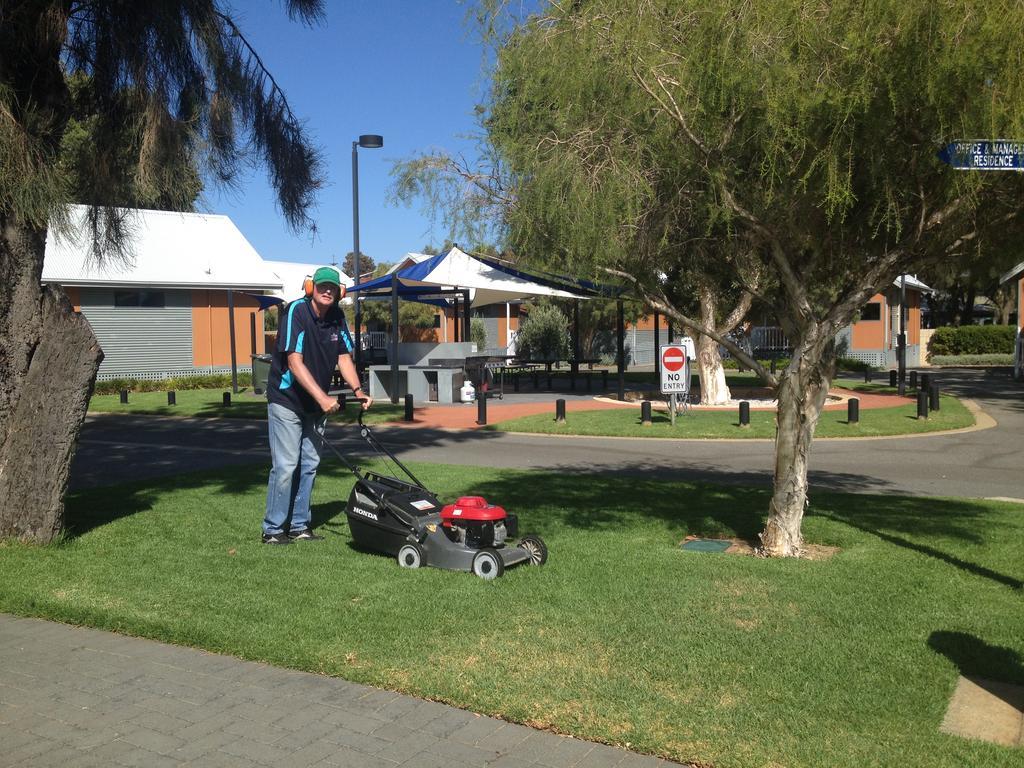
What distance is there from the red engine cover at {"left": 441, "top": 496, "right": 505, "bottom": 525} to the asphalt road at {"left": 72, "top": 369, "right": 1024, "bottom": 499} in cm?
580

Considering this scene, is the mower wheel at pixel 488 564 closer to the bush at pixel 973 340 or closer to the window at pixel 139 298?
the window at pixel 139 298

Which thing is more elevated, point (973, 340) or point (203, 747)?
point (973, 340)

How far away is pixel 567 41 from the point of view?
6.98 meters

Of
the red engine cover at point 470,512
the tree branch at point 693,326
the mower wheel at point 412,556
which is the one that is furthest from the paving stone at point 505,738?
the tree branch at point 693,326

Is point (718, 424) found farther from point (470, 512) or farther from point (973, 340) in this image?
point (973, 340)

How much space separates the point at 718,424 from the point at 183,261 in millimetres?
24669

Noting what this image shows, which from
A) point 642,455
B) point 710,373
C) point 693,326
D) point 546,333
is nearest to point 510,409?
point 710,373

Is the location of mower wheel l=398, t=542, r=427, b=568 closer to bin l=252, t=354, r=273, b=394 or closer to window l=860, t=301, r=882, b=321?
bin l=252, t=354, r=273, b=394

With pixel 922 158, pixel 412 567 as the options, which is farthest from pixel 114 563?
pixel 922 158

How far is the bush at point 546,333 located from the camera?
4250 cm

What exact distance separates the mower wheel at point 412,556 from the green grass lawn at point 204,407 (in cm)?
1347

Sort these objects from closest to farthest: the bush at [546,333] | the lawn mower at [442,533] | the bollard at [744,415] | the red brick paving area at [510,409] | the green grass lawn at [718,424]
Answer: the lawn mower at [442,533] < the green grass lawn at [718,424] < the bollard at [744,415] < the red brick paving area at [510,409] < the bush at [546,333]

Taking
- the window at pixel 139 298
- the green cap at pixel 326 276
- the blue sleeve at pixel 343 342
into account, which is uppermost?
the window at pixel 139 298

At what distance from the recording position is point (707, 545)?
25.4 feet
